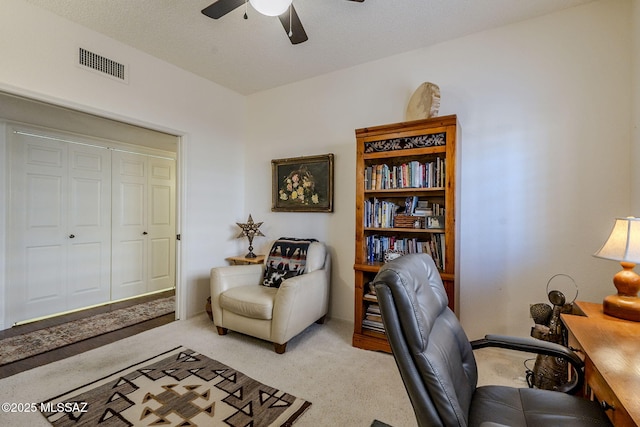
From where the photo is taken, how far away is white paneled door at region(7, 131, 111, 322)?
10.2 feet

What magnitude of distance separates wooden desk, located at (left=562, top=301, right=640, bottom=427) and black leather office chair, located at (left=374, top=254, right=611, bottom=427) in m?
0.10

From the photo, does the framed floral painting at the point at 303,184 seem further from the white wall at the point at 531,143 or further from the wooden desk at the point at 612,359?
the wooden desk at the point at 612,359

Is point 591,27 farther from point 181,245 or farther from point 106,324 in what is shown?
point 106,324

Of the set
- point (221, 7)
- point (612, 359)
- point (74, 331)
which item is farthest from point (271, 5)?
point (74, 331)

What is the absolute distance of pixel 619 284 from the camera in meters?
1.47

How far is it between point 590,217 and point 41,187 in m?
5.29

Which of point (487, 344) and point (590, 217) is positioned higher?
point (590, 217)

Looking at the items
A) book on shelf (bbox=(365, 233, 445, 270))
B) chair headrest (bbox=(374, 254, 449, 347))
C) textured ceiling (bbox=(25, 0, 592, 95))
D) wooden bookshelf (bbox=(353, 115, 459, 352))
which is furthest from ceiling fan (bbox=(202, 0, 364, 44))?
book on shelf (bbox=(365, 233, 445, 270))

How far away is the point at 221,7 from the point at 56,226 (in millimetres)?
3293

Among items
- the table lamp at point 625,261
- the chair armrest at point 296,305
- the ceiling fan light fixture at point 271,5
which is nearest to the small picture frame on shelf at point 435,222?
the table lamp at point 625,261

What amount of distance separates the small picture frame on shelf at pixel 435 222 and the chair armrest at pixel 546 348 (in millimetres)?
1188

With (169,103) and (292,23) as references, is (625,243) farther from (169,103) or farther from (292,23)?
(169,103)

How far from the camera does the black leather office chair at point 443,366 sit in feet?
2.88

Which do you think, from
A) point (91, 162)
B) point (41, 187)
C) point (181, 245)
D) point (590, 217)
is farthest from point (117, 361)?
A: point (590, 217)
